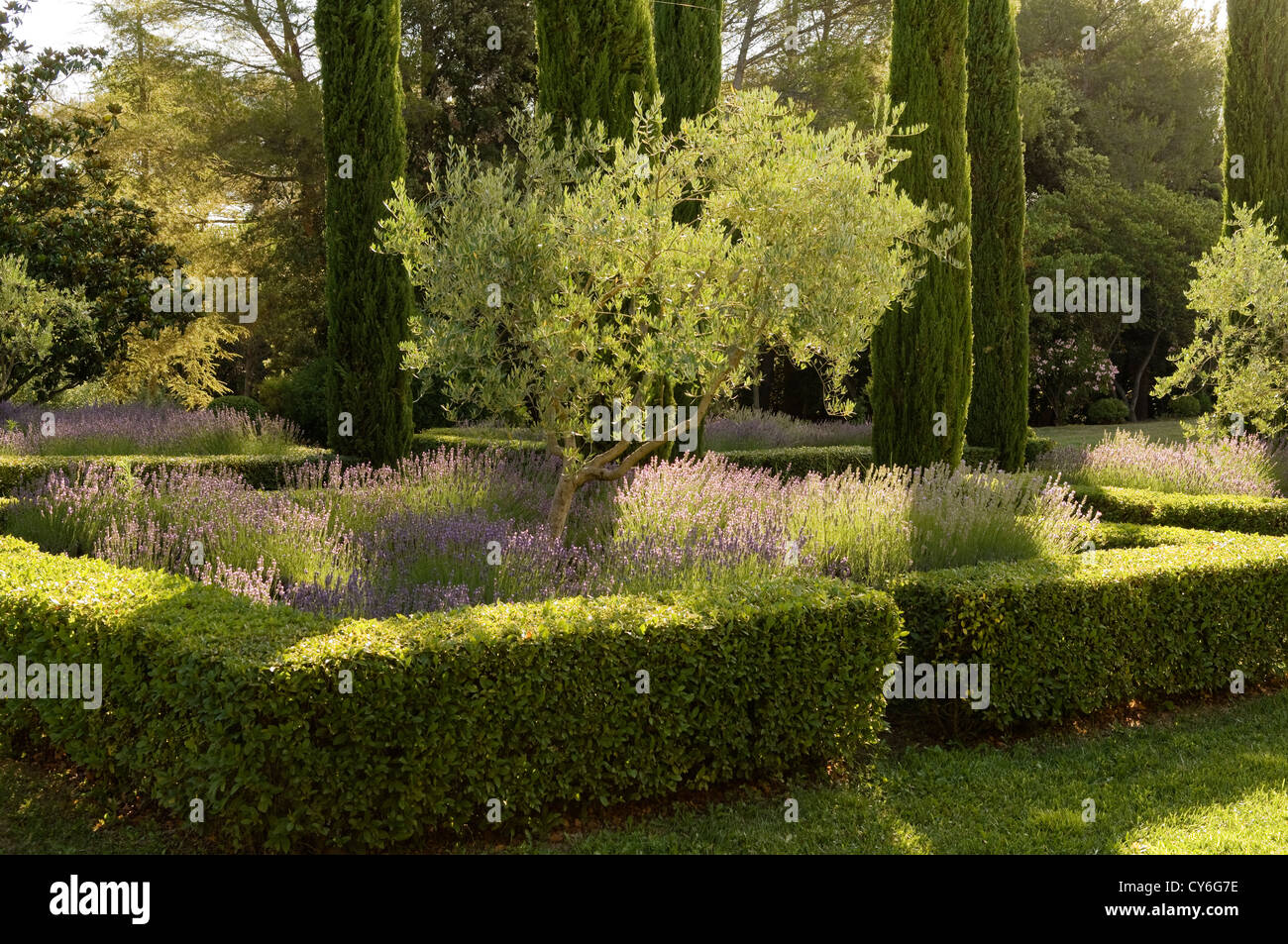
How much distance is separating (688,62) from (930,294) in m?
3.90

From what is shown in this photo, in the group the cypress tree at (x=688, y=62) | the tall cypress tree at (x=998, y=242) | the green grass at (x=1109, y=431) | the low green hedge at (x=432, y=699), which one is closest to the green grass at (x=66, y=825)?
the low green hedge at (x=432, y=699)

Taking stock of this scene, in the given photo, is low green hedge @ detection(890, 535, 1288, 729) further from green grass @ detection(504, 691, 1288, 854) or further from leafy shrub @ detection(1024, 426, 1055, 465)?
leafy shrub @ detection(1024, 426, 1055, 465)

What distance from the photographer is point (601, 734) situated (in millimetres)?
4531

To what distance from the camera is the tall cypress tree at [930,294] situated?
10.3 metres

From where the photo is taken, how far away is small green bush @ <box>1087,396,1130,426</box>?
23.6 m

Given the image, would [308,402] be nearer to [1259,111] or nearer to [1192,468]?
[1192,468]

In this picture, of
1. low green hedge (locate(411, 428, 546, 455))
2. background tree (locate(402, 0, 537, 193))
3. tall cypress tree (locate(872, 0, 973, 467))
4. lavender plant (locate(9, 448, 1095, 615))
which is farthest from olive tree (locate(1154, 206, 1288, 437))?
background tree (locate(402, 0, 537, 193))

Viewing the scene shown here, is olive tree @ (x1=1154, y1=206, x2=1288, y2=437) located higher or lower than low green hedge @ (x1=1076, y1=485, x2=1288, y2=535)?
higher

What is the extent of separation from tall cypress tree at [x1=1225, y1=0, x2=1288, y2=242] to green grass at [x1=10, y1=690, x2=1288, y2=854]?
10.5m

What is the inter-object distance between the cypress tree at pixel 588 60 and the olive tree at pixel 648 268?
286 cm

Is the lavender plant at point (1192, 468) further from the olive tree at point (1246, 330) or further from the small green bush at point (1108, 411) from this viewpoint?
the small green bush at point (1108, 411)

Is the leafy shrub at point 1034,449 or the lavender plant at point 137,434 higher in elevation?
the lavender plant at point 137,434
